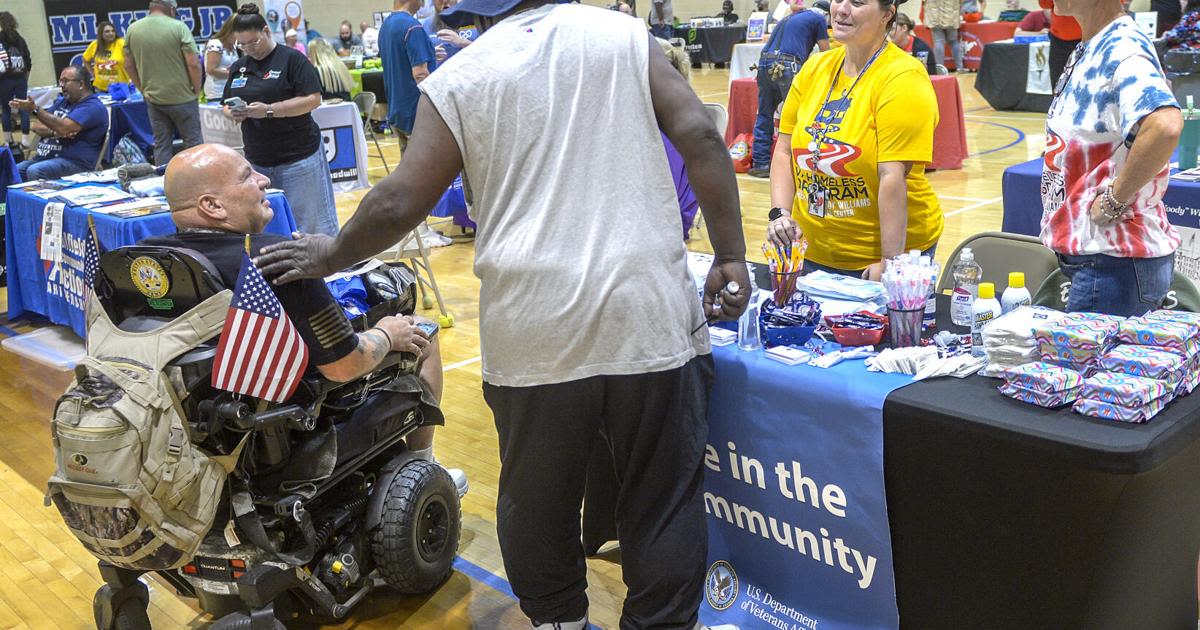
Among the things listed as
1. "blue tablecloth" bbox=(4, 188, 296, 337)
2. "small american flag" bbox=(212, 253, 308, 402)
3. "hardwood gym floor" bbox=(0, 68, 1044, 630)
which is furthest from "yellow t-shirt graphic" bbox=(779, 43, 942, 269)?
"blue tablecloth" bbox=(4, 188, 296, 337)

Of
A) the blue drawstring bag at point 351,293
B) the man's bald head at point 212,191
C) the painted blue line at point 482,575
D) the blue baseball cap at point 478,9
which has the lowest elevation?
the painted blue line at point 482,575

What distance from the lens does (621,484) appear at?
2.13 metres

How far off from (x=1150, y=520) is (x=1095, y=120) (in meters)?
0.82

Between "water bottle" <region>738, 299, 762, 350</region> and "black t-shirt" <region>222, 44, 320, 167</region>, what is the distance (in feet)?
11.7

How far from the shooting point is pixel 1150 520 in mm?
1843

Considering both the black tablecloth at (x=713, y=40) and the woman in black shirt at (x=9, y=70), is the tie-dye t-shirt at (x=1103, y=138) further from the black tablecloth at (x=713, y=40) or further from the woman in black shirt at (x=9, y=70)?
the black tablecloth at (x=713, y=40)

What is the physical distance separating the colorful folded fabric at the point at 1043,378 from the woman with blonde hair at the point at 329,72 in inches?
382

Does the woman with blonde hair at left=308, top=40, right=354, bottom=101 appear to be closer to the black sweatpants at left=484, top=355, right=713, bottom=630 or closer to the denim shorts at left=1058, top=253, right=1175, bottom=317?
the black sweatpants at left=484, top=355, right=713, bottom=630

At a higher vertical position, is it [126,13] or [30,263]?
[126,13]

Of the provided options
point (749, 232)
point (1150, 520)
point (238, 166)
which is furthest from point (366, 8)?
point (1150, 520)

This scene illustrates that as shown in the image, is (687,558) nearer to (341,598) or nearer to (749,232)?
(341,598)

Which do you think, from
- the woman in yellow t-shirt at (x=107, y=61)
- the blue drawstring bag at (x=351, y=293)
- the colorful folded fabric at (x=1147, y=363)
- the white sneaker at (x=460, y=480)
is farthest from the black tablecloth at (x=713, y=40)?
the colorful folded fabric at (x=1147, y=363)

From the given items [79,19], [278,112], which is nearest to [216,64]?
[278,112]

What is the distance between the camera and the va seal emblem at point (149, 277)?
236cm
